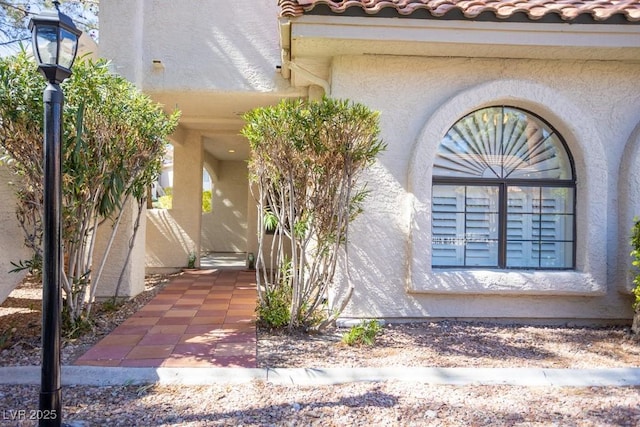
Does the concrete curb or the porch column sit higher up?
the porch column

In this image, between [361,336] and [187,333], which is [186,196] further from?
[361,336]

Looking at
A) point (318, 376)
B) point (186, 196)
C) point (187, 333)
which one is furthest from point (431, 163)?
point (186, 196)

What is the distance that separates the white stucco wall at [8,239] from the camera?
591cm

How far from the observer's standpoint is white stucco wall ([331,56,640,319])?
20.5ft

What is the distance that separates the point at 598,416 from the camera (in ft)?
12.6

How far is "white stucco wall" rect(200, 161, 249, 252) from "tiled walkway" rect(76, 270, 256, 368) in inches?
291

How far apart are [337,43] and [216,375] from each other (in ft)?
14.1

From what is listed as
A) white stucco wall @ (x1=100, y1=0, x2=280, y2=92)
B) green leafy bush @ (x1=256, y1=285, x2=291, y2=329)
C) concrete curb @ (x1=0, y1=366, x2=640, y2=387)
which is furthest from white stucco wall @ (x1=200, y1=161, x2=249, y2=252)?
concrete curb @ (x1=0, y1=366, x2=640, y2=387)

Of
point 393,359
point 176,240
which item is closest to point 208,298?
point 176,240

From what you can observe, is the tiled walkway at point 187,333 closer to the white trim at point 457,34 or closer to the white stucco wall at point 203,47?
the white stucco wall at point 203,47

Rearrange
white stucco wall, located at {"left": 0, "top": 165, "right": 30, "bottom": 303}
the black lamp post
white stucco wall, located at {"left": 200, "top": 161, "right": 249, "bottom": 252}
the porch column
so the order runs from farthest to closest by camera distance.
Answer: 1. white stucco wall, located at {"left": 200, "top": 161, "right": 249, "bottom": 252}
2. the porch column
3. white stucco wall, located at {"left": 0, "top": 165, "right": 30, "bottom": 303}
4. the black lamp post

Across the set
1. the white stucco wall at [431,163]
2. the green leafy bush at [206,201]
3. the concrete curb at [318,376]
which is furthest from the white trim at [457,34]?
the green leafy bush at [206,201]

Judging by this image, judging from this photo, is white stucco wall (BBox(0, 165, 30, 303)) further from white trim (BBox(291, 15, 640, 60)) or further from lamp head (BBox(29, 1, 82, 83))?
white trim (BBox(291, 15, 640, 60))

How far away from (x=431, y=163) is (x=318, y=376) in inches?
130
